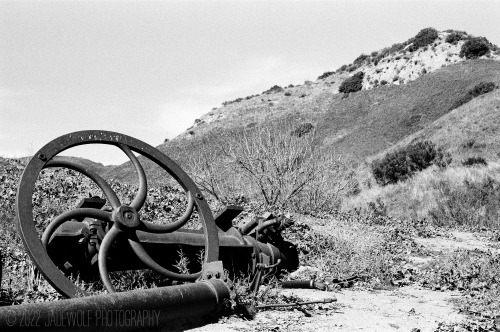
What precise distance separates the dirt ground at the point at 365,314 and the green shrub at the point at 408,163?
1902 cm

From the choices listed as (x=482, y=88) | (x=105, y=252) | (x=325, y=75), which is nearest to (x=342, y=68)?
(x=325, y=75)

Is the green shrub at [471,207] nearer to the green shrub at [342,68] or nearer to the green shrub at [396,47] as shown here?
the green shrub at [396,47]

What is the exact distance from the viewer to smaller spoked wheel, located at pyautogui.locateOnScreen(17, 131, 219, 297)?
3.90 meters

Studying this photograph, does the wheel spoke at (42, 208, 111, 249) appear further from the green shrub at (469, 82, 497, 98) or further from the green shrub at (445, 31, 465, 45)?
the green shrub at (445, 31, 465, 45)

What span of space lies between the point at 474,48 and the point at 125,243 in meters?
55.0

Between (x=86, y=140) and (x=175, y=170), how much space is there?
97 cm

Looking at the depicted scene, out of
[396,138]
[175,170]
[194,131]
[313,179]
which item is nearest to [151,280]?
[175,170]

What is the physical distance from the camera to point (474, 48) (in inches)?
2099

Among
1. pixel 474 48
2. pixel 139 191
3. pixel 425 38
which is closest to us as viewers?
pixel 139 191

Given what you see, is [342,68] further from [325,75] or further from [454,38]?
[454,38]

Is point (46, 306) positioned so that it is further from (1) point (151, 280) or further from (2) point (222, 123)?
(2) point (222, 123)

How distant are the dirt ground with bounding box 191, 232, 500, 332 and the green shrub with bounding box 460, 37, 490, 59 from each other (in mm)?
51528

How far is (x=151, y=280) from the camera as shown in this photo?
550 cm

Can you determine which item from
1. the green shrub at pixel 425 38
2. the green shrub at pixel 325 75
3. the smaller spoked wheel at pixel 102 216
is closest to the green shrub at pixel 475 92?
the green shrub at pixel 425 38
